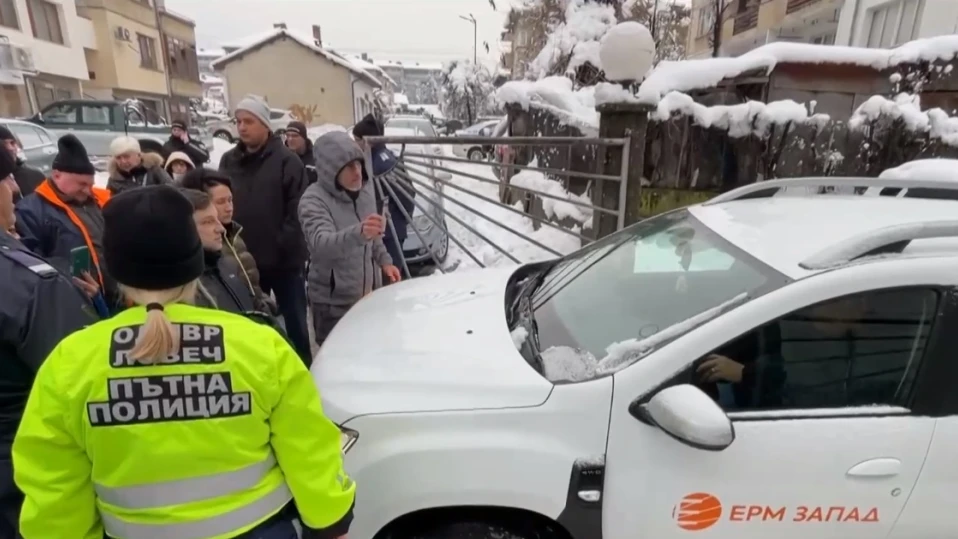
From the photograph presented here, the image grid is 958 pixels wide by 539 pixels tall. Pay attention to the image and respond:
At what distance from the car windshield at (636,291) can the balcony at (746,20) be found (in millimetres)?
18771

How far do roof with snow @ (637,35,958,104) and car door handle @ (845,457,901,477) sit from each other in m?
4.33

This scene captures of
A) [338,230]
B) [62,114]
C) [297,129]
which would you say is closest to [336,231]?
[338,230]

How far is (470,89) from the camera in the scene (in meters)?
31.1

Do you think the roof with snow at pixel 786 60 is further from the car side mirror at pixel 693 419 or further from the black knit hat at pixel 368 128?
the car side mirror at pixel 693 419

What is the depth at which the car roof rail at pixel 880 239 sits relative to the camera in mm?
1687

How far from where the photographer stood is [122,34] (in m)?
26.7

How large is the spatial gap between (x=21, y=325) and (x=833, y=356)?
234 cm

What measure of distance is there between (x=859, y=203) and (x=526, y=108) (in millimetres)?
5327

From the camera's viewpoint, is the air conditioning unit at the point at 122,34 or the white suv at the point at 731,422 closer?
the white suv at the point at 731,422

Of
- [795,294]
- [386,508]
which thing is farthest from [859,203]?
[386,508]

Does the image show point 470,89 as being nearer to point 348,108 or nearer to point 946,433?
point 348,108

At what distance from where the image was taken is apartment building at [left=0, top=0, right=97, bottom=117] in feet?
63.8

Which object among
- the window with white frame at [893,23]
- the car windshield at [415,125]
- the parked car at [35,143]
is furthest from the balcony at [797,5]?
the parked car at [35,143]

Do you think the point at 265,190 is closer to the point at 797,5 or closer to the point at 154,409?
the point at 154,409
